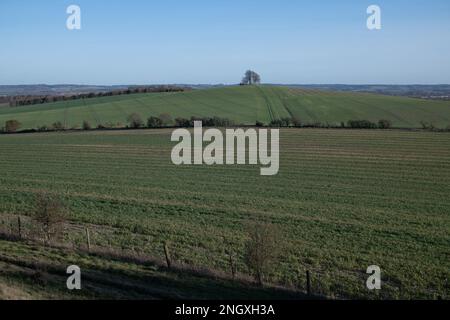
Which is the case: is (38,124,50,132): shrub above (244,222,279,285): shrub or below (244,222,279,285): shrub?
above

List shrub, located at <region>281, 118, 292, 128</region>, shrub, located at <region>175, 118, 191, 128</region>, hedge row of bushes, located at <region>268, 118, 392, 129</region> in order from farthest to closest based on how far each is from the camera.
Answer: shrub, located at <region>175, 118, 191, 128</region> → shrub, located at <region>281, 118, 292, 128</region> → hedge row of bushes, located at <region>268, 118, 392, 129</region>

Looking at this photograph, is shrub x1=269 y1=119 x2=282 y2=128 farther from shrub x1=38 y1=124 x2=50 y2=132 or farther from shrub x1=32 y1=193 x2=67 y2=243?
shrub x1=32 y1=193 x2=67 y2=243

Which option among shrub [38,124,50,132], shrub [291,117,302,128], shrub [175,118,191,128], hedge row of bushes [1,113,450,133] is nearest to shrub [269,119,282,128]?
hedge row of bushes [1,113,450,133]

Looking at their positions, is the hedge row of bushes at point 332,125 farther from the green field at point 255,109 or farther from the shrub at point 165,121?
the shrub at point 165,121

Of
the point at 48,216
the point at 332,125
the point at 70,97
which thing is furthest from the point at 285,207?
the point at 70,97
